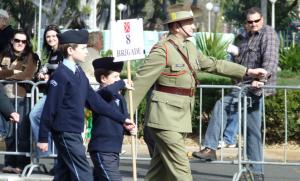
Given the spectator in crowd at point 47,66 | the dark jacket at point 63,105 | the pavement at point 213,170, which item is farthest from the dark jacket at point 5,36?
the dark jacket at point 63,105

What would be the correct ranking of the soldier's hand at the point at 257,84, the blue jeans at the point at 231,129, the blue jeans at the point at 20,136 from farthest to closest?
the blue jeans at the point at 20,136 < the blue jeans at the point at 231,129 < the soldier's hand at the point at 257,84

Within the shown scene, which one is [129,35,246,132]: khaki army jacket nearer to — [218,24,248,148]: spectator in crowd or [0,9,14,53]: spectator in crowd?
[218,24,248,148]: spectator in crowd

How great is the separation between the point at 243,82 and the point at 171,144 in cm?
244

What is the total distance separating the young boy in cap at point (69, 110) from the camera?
7.75 meters

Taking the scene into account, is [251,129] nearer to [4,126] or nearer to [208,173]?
[208,173]

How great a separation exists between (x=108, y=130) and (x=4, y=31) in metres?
3.65

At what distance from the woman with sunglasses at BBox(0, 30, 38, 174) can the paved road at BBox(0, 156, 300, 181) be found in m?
0.33

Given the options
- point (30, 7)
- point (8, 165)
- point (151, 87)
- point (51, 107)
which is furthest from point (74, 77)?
point (30, 7)

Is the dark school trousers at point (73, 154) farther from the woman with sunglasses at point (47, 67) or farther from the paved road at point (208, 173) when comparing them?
the paved road at point (208, 173)

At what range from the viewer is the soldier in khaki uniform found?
26.9 ft

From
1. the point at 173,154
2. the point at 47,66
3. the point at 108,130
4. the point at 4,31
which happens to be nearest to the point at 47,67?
the point at 47,66

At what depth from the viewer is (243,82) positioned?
34.1 feet

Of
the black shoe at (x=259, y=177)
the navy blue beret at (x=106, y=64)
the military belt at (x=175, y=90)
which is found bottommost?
the black shoe at (x=259, y=177)

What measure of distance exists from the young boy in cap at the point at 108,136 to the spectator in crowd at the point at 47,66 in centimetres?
196
